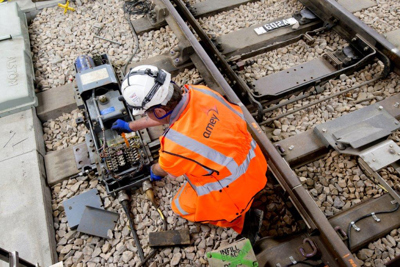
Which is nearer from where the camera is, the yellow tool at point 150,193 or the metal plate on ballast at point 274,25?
the yellow tool at point 150,193

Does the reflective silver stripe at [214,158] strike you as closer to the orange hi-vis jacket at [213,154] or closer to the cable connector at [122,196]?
the orange hi-vis jacket at [213,154]

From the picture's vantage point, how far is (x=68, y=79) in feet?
14.6

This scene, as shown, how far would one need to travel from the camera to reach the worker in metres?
2.30

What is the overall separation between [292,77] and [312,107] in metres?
0.52

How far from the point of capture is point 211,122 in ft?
7.63

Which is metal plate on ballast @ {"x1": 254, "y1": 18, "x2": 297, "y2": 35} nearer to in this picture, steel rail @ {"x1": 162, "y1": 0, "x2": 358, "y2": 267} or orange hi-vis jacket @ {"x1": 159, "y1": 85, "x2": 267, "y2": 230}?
steel rail @ {"x1": 162, "y1": 0, "x2": 358, "y2": 267}

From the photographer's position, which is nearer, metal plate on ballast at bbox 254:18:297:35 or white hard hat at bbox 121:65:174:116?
white hard hat at bbox 121:65:174:116

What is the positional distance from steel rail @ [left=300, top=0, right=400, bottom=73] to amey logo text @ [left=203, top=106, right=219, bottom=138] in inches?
111

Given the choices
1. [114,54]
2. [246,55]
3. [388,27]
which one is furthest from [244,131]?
[388,27]

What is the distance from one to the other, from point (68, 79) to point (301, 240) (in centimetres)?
380

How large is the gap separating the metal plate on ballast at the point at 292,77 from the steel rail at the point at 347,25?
59 cm

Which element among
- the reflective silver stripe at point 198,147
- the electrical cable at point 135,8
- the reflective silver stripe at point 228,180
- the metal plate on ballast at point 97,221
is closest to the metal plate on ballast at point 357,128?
the reflective silver stripe at point 228,180

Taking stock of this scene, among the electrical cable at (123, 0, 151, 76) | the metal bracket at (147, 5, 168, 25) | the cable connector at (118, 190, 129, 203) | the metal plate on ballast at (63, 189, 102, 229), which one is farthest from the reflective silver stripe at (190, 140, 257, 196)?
the electrical cable at (123, 0, 151, 76)

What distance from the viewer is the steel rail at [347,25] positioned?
3842mm
